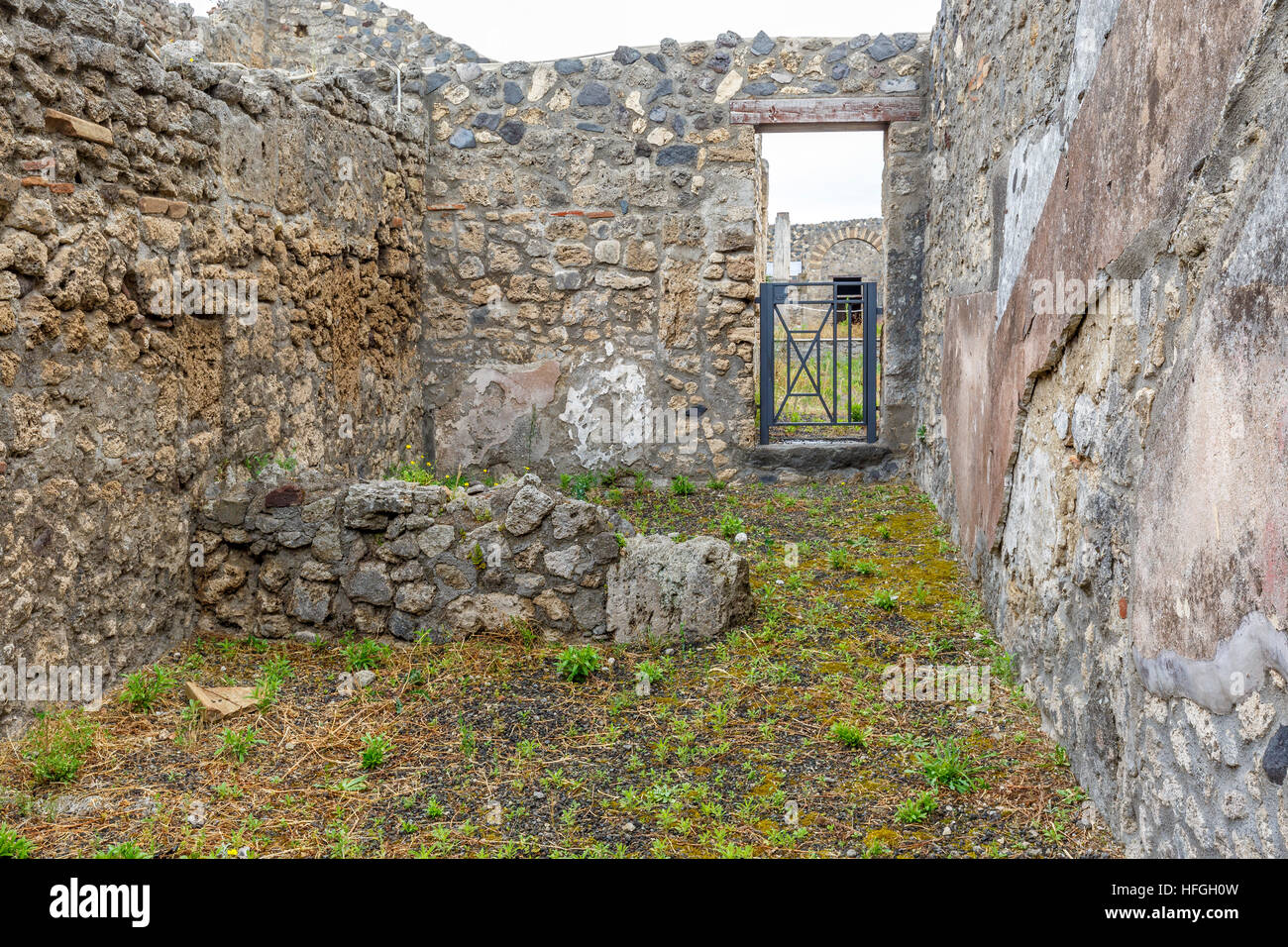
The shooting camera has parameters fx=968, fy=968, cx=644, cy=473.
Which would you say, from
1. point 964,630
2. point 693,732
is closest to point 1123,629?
point 693,732

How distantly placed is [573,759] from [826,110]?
4.88m

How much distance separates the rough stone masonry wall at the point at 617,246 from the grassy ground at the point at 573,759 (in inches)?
107

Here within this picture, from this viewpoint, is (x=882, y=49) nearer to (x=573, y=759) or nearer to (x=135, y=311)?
(x=135, y=311)

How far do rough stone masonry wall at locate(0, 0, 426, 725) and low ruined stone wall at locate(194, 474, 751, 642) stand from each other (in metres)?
0.21

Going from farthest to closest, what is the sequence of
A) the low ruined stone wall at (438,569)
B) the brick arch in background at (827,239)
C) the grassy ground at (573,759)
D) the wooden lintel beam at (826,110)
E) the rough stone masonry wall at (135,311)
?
the brick arch in background at (827,239) < the wooden lintel beam at (826,110) < the low ruined stone wall at (438,569) < the rough stone masonry wall at (135,311) < the grassy ground at (573,759)

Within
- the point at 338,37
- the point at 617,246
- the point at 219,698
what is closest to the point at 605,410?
the point at 617,246

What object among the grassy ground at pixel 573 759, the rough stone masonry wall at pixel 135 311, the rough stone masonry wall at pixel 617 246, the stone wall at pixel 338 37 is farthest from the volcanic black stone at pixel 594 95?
the grassy ground at pixel 573 759

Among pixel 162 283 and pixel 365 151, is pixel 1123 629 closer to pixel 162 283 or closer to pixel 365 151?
pixel 162 283

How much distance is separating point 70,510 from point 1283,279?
3259 millimetres

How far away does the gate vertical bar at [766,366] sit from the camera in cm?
663

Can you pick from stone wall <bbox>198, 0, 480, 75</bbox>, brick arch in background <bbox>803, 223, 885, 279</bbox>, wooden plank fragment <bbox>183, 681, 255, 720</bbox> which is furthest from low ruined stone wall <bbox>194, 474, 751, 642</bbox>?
brick arch in background <bbox>803, 223, 885, 279</bbox>

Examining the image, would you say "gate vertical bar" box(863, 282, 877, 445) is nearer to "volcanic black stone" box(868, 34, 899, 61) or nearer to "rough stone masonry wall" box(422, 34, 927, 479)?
"rough stone masonry wall" box(422, 34, 927, 479)

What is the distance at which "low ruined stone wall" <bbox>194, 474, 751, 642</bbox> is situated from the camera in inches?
149

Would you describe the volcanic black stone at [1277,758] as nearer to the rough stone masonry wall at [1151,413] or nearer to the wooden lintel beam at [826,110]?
the rough stone masonry wall at [1151,413]
